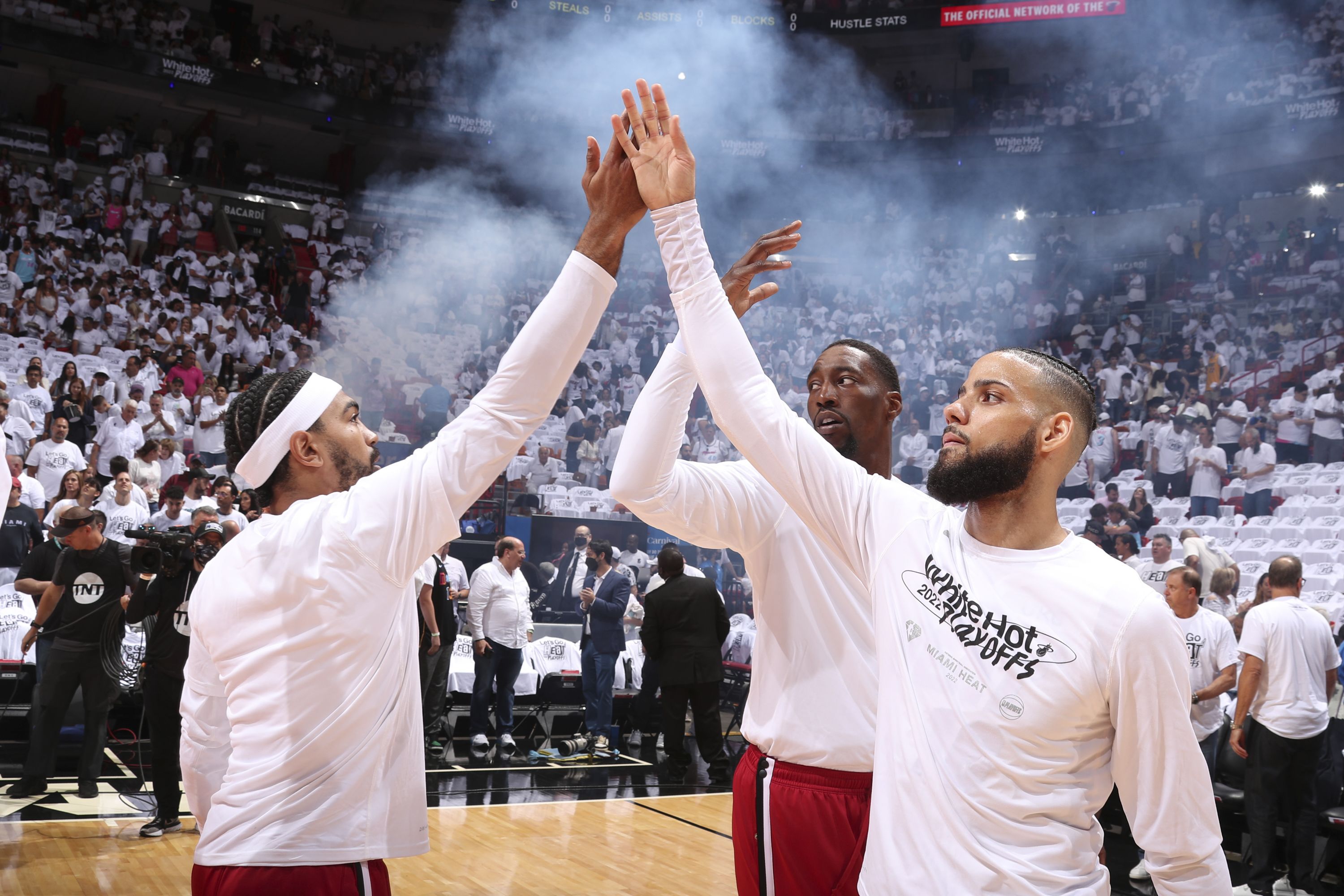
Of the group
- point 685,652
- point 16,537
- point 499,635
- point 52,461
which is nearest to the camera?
point 685,652

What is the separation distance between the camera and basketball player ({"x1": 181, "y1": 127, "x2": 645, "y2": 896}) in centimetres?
184

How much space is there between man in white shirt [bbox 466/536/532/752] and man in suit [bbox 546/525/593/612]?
2.17m

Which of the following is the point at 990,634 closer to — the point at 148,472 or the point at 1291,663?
the point at 1291,663

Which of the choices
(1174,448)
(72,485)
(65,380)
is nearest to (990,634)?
(72,485)

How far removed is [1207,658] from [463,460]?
21.3 ft

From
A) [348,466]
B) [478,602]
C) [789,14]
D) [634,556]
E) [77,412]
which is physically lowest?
[478,602]

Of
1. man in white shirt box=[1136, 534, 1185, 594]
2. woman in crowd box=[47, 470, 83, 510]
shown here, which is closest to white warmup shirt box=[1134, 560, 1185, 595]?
man in white shirt box=[1136, 534, 1185, 594]

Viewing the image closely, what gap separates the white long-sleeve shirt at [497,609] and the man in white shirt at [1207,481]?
9213mm

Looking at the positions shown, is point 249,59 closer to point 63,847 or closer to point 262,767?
point 63,847

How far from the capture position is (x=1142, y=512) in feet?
42.4

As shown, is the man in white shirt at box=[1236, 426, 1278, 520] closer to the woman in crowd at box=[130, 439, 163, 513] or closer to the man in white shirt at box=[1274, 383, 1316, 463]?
the man in white shirt at box=[1274, 383, 1316, 463]

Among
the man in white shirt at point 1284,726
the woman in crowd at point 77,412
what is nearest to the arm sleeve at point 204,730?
the man in white shirt at point 1284,726

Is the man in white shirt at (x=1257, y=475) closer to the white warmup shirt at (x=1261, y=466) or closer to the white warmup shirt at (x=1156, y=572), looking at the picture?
the white warmup shirt at (x=1261, y=466)

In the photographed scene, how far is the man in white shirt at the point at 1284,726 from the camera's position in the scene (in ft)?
20.1
